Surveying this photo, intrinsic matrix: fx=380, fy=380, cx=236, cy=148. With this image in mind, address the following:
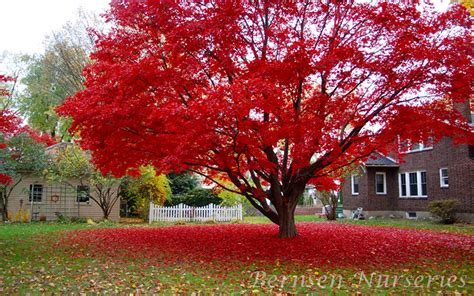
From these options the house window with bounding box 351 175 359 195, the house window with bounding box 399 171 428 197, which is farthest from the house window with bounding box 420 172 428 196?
the house window with bounding box 351 175 359 195

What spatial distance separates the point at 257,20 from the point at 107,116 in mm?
4697

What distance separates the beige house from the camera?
22422mm

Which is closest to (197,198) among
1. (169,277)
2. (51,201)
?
(51,201)

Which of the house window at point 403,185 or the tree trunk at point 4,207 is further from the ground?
the house window at point 403,185

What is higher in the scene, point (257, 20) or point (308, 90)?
point (257, 20)

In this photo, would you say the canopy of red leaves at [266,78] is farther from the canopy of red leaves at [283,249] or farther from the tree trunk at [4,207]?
the tree trunk at [4,207]

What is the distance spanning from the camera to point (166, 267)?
8203 mm

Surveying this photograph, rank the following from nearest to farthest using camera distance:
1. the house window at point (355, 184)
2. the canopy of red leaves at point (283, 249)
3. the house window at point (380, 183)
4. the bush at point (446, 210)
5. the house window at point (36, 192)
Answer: the canopy of red leaves at point (283, 249)
the bush at point (446, 210)
the house window at point (36, 192)
the house window at point (380, 183)
the house window at point (355, 184)

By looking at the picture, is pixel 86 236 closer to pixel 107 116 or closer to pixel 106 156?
pixel 106 156

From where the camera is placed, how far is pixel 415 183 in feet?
79.9

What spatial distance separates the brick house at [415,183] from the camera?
2014cm

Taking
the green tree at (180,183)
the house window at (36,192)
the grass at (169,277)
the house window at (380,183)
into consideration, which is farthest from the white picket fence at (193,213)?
the grass at (169,277)

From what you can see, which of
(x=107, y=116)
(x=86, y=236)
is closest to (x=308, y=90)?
(x=107, y=116)

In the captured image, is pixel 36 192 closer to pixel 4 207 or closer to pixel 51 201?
pixel 51 201
